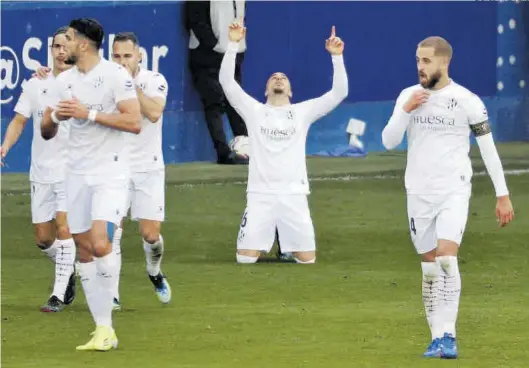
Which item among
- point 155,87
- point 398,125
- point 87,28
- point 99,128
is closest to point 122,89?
point 99,128

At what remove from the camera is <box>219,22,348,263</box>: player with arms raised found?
1902cm

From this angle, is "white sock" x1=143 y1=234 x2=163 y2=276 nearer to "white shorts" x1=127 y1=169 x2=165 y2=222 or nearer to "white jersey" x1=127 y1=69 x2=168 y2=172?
"white shorts" x1=127 y1=169 x2=165 y2=222

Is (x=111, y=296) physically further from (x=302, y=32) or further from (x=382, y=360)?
(x=302, y=32)

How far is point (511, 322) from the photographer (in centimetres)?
1469

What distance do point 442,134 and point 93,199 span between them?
247 centimetres

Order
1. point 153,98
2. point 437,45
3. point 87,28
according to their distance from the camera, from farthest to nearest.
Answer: point 153,98 → point 87,28 → point 437,45

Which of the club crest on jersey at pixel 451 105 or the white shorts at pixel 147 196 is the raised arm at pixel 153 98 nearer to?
the white shorts at pixel 147 196

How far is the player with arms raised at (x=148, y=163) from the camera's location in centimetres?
1574

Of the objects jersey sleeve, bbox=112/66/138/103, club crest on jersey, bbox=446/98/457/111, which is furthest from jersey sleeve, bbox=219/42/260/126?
club crest on jersey, bbox=446/98/457/111

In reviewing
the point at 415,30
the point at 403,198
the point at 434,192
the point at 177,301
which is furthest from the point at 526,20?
the point at 434,192

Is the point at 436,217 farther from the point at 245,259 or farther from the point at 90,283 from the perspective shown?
the point at 245,259

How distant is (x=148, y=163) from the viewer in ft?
53.6

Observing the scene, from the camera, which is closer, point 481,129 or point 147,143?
point 481,129

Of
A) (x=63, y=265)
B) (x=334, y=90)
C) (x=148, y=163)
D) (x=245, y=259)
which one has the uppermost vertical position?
(x=334, y=90)
